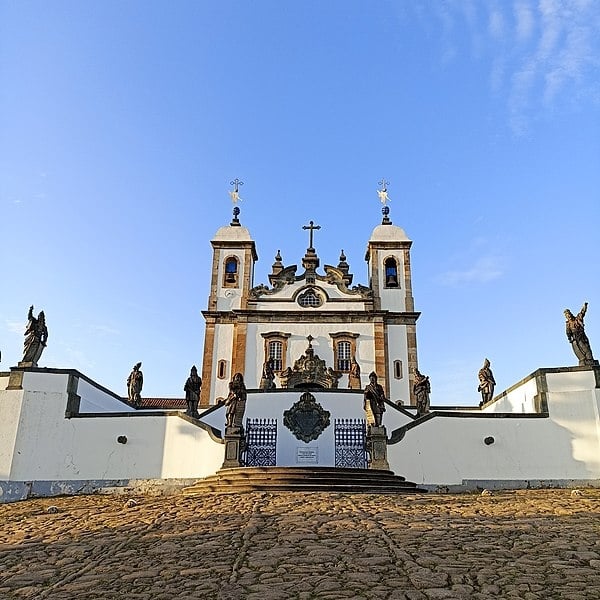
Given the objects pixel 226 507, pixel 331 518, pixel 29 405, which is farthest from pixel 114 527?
pixel 29 405

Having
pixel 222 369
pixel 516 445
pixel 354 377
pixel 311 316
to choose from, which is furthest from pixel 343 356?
pixel 516 445

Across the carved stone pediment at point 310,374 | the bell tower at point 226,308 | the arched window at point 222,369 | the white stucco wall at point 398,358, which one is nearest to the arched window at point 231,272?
the bell tower at point 226,308

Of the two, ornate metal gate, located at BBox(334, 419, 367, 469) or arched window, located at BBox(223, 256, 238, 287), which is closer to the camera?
ornate metal gate, located at BBox(334, 419, 367, 469)

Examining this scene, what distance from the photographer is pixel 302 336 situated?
109 feet

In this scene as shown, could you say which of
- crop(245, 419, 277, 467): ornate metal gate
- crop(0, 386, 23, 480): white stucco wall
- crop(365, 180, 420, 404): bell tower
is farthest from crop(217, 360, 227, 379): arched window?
crop(0, 386, 23, 480): white stucco wall

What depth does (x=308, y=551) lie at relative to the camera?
7.29 meters

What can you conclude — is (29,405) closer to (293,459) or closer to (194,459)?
(194,459)

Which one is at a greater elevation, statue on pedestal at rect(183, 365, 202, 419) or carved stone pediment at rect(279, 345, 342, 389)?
carved stone pediment at rect(279, 345, 342, 389)

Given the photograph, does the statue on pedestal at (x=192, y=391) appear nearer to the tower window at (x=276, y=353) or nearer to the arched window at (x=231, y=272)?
the tower window at (x=276, y=353)

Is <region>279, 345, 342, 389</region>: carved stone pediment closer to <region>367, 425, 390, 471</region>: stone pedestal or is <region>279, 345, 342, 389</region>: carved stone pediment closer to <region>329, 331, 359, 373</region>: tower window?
<region>329, 331, 359, 373</region>: tower window

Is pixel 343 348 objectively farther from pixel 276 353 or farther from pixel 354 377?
pixel 276 353

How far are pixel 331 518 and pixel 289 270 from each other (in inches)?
→ 1038

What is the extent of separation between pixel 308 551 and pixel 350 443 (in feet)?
39.8

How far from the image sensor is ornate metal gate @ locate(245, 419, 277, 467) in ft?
61.6
